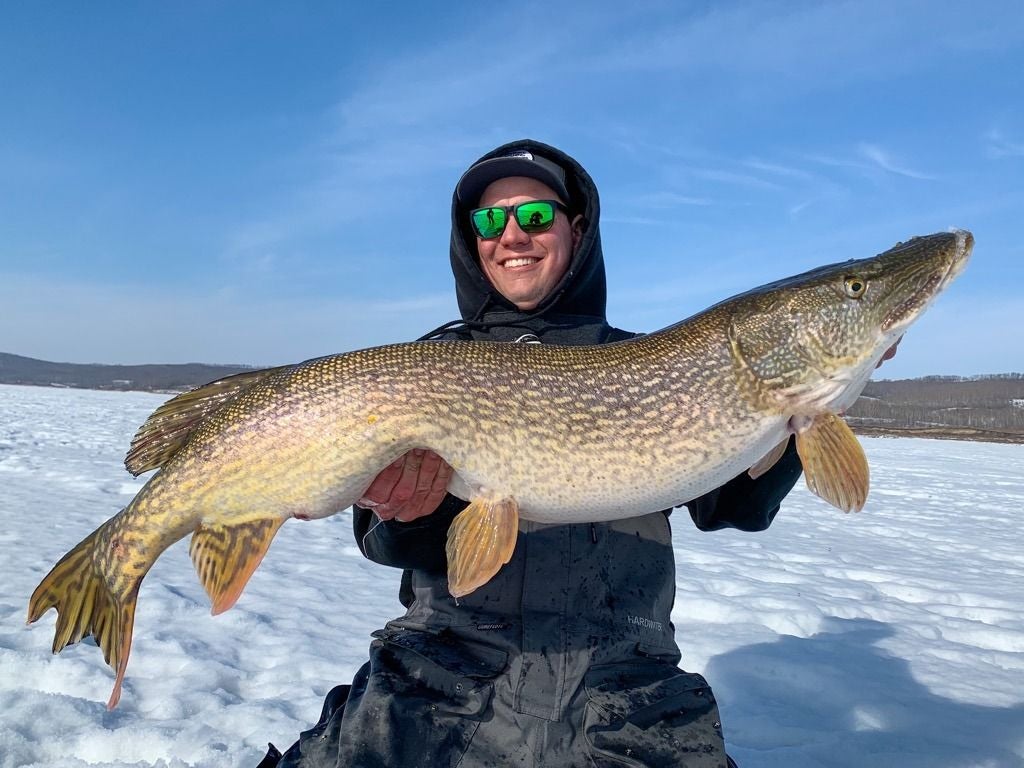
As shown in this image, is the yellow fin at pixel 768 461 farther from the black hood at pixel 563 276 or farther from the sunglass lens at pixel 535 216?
the sunglass lens at pixel 535 216

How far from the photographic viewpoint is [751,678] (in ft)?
9.91

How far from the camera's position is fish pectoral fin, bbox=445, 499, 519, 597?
1892mm

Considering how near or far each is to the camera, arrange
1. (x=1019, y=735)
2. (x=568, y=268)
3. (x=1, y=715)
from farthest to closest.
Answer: (x=568, y=268) < (x=1019, y=735) < (x=1, y=715)

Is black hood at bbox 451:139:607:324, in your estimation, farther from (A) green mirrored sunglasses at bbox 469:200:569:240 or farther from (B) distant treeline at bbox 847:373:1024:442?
(B) distant treeline at bbox 847:373:1024:442

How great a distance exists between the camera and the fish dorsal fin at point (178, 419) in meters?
2.09

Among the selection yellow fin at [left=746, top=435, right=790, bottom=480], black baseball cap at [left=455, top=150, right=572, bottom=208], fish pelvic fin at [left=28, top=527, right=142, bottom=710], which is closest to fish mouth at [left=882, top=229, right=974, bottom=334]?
yellow fin at [left=746, top=435, right=790, bottom=480]

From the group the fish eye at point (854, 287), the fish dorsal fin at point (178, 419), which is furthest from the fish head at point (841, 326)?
the fish dorsal fin at point (178, 419)

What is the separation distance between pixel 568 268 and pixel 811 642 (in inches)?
93.9

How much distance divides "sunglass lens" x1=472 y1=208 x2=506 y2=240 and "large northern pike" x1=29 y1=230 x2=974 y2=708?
3.16 ft

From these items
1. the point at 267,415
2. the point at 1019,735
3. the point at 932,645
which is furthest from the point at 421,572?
the point at 932,645

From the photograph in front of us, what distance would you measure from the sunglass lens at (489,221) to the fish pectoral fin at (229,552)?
1543 millimetres

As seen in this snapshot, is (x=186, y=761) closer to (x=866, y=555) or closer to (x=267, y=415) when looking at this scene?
(x=267, y=415)

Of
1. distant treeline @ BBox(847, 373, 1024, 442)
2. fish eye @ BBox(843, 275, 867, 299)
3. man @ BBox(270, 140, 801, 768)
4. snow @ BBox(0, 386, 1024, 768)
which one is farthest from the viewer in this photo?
distant treeline @ BBox(847, 373, 1024, 442)

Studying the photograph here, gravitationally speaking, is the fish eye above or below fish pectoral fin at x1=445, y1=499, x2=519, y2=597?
above
